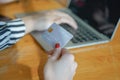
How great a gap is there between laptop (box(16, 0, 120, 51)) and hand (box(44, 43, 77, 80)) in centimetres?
16

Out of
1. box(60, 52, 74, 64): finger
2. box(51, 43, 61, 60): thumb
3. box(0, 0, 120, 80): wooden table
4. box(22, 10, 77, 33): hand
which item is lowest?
box(0, 0, 120, 80): wooden table

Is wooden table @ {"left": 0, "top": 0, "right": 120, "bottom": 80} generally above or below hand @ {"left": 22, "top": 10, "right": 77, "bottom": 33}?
below

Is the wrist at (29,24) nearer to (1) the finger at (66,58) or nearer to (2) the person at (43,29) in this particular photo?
(2) the person at (43,29)

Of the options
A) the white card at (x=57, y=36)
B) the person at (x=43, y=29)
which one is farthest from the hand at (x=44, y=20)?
the white card at (x=57, y=36)

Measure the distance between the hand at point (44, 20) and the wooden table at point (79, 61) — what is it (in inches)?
1.8

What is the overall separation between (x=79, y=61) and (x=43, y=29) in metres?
0.24

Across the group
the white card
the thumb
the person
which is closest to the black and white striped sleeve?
the person

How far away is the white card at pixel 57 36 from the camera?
826 mm

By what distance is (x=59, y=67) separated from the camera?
717mm

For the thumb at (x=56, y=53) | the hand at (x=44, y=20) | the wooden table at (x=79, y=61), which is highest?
the thumb at (x=56, y=53)

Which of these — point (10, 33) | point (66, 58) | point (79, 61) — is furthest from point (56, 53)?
point (10, 33)

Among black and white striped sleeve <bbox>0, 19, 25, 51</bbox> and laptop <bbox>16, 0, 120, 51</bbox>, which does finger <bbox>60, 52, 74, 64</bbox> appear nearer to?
laptop <bbox>16, 0, 120, 51</bbox>

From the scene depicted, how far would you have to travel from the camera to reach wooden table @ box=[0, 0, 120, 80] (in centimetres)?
80

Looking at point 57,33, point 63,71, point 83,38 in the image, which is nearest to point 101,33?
point 83,38
